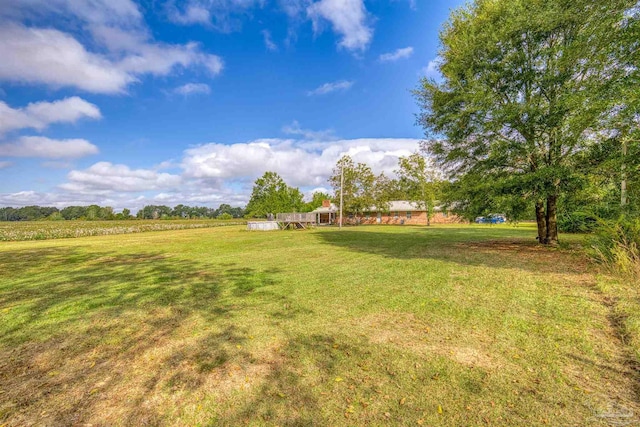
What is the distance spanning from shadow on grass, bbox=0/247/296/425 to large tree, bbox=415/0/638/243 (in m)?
9.05

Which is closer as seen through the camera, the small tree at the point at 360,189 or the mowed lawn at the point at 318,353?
the mowed lawn at the point at 318,353

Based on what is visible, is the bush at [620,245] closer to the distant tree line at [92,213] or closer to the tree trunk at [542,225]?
the tree trunk at [542,225]

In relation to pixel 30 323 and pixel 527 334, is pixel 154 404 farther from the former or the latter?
pixel 527 334

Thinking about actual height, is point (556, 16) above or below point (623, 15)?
above

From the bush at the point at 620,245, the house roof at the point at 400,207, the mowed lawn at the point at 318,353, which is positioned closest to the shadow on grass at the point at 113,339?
the mowed lawn at the point at 318,353

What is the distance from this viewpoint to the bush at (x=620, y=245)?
21.1 feet

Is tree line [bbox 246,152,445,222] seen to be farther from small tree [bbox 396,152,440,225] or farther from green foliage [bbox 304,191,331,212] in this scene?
green foliage [bbox 304,191,331,212]

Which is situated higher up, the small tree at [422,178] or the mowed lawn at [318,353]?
the small tree at [422,178]

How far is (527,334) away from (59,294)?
8.80 m

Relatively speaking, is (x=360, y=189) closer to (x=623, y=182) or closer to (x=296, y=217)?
(x=296, y=217)

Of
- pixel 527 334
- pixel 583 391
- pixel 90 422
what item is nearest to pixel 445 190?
pixel 527 334

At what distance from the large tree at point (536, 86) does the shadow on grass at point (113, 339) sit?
905 cm

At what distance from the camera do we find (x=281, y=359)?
11.6 ft

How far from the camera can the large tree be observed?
868cm
